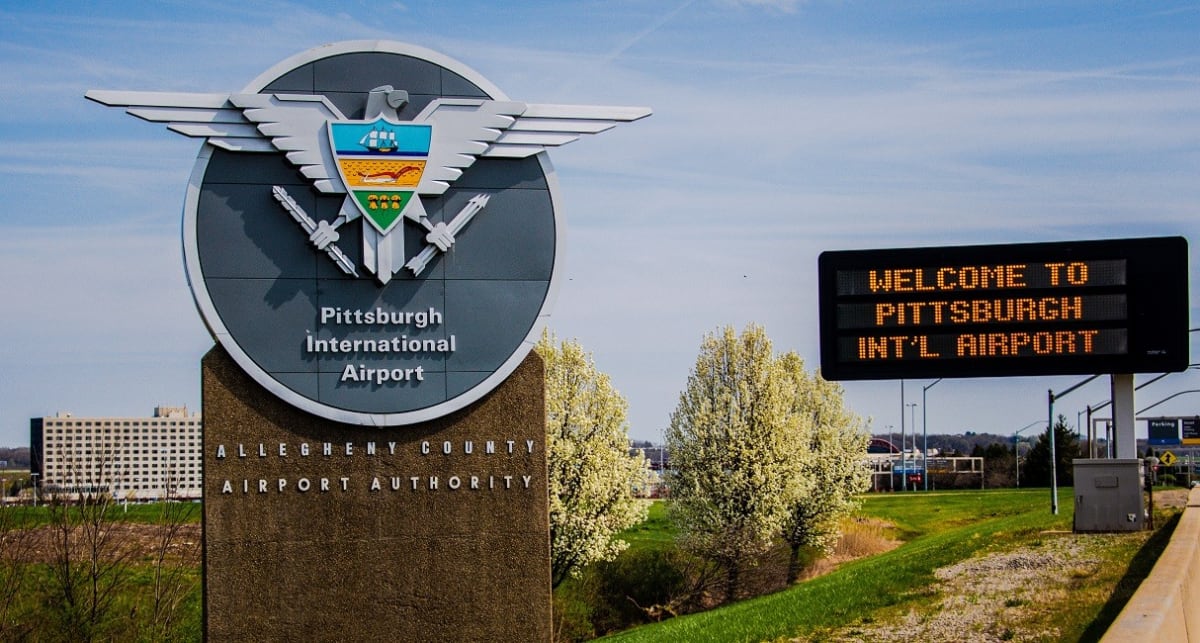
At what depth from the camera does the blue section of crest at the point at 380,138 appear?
60.6 feet

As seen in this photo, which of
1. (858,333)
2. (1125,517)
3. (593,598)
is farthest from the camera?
(593,598)

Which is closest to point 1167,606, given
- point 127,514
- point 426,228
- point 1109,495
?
point 426,228

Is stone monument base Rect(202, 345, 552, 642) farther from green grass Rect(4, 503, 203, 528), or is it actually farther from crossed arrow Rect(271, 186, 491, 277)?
green grass Rect(4, 503, 203, 528)

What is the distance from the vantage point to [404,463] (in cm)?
1862

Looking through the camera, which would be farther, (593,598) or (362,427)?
(593,598)

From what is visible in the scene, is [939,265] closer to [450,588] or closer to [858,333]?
[858,333]

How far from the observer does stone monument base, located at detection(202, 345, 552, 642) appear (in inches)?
712

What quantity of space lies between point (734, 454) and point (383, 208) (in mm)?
38879

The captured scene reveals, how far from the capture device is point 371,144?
18.6 metres

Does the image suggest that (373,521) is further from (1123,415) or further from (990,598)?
(1123,415)

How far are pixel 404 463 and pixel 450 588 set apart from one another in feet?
5.87

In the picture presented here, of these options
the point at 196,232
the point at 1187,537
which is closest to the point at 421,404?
the point at 196,232

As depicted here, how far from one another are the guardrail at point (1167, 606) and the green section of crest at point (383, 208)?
1018 cm

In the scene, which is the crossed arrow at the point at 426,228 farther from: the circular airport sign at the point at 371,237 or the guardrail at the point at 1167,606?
the guardrail at the point at 1167,606
